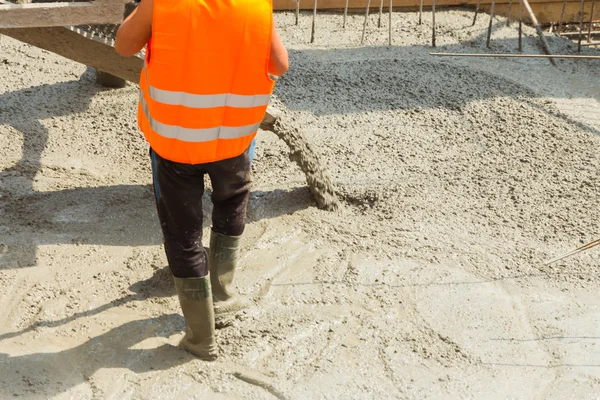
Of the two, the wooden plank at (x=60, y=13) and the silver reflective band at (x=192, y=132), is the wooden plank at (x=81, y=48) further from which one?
the silver reflective band at (x=192, y=132)

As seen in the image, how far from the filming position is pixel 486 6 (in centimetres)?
835

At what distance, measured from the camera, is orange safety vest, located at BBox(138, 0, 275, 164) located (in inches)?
108

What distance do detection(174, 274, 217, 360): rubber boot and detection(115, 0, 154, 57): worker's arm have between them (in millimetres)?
1022

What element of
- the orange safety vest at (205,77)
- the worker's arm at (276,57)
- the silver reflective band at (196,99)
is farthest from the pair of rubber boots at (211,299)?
the worker's arm at (276,57)

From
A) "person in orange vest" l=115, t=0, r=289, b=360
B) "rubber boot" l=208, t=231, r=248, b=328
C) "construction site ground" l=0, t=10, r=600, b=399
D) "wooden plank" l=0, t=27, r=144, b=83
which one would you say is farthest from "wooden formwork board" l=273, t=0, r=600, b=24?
"person in orange vest" l=115, t=0, r=289, b=360

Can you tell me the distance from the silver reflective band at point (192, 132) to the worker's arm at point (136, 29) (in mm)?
250

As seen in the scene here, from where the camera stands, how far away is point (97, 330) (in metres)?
3.59

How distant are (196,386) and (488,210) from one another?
240 cm

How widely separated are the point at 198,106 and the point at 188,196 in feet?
1.43

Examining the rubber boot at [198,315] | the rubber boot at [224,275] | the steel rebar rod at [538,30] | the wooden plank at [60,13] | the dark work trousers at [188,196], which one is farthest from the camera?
the steel rebar rod at [538,30]

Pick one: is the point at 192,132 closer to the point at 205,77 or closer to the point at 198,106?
the point at 198,106

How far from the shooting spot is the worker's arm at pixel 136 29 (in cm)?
277

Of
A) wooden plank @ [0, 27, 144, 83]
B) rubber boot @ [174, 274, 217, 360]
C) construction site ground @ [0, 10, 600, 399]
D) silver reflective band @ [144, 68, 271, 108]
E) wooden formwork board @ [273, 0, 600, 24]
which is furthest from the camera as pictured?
wooden formwork board @ [273, 0, 600, 24]

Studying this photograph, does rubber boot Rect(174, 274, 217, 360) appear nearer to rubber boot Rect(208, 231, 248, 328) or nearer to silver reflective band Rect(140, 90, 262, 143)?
rubber boot Rect(208, 231, 248, 328)
